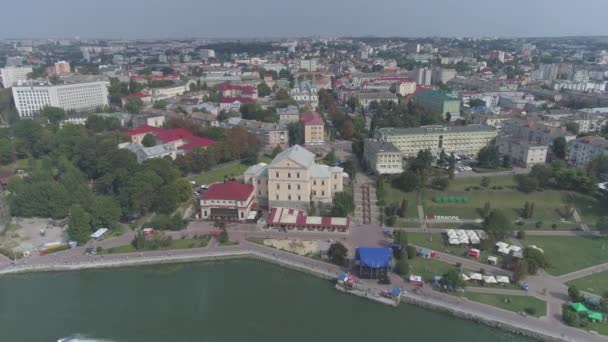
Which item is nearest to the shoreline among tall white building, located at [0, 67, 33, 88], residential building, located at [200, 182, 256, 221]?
residential building, located at [200, 182, 256, 221]

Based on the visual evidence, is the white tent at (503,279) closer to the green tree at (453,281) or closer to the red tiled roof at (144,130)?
the green tree at (453,281)

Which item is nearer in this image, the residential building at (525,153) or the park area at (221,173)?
the park area at (221,173)

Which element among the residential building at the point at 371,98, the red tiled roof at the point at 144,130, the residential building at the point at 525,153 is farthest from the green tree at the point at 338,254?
the residential building at the point at 371,98

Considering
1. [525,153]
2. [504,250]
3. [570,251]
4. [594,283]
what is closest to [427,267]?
[504,250]

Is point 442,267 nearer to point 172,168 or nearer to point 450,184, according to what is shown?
point 450,184

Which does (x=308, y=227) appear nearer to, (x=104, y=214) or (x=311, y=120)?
(x=104, y=214)
